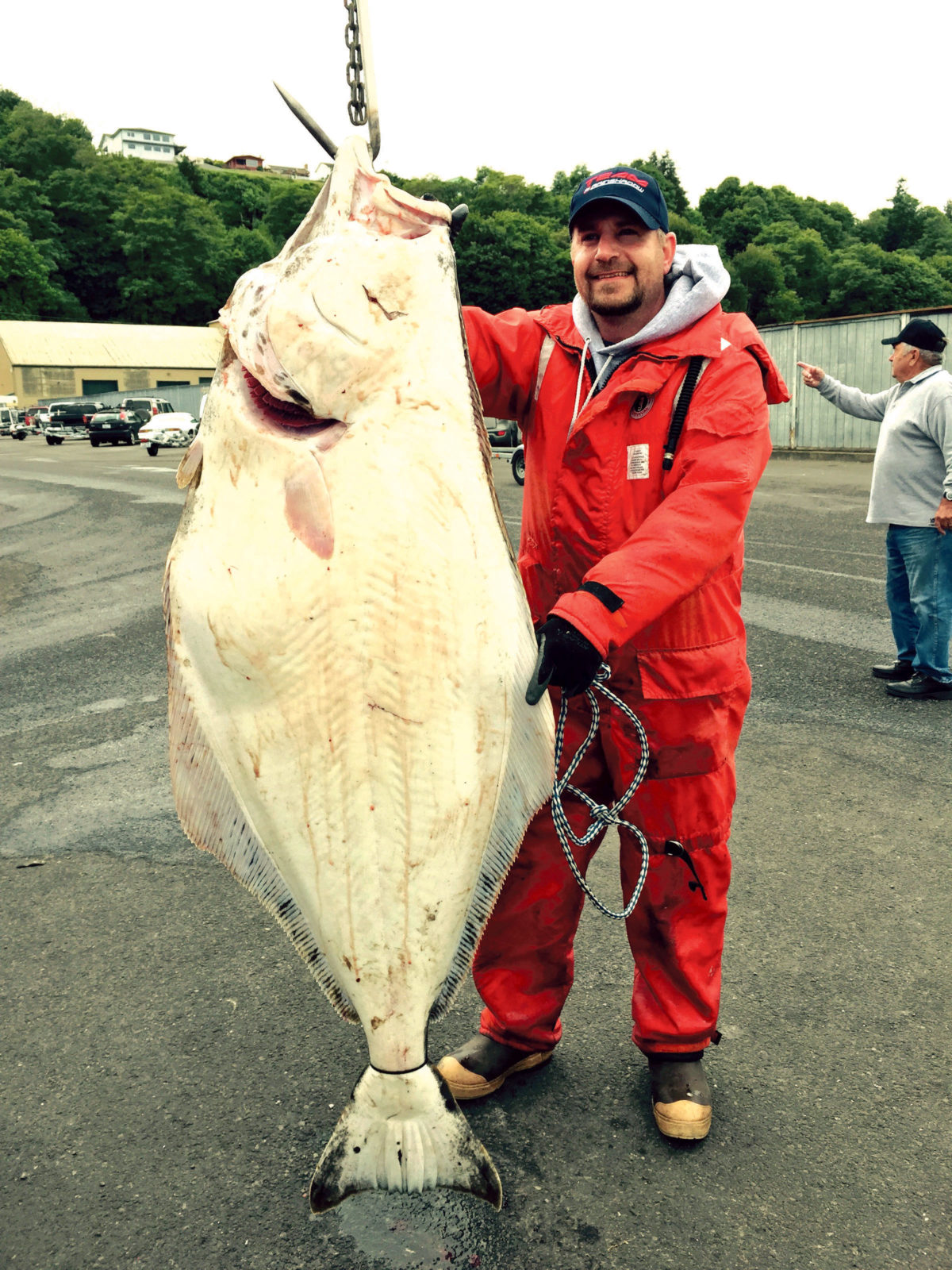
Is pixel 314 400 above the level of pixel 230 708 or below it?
above

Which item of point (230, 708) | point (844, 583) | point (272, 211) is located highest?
point (272, 211)

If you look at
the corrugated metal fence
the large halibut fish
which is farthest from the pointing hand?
the corrugated metal fence

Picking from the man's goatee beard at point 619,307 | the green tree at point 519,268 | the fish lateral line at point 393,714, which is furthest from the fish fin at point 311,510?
the green tree at point 519,268

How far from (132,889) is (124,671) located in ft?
9.65

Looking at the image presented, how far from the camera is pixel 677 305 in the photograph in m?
2.08

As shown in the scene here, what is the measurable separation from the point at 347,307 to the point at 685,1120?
184cm

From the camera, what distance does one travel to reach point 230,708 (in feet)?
5.04

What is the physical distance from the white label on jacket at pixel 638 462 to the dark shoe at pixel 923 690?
3704mm

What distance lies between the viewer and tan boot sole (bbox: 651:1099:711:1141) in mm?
2141

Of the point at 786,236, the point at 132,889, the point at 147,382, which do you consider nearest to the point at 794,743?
the point at 132,889

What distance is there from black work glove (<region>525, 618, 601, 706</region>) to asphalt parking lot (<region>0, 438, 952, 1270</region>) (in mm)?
1113

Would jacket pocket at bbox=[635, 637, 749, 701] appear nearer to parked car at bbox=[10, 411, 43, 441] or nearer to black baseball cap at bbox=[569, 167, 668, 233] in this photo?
black baseball cap at bbox=[569, 167, 668, 233]

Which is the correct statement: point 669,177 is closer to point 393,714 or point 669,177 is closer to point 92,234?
point 92,234

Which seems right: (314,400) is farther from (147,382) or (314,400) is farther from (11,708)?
(147,382)
